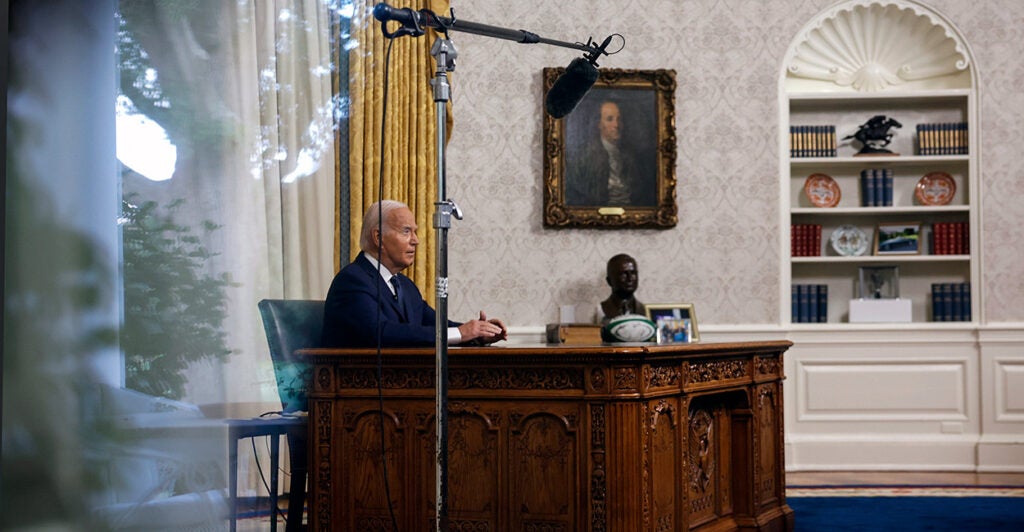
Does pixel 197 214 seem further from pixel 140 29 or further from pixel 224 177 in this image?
pixel 140 29

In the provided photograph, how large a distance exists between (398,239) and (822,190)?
3.51m

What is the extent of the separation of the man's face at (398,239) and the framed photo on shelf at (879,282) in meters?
3.49

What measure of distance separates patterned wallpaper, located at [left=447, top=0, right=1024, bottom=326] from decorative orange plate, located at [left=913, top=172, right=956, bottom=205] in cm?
26

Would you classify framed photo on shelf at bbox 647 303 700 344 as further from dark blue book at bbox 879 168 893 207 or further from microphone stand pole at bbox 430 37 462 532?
microphone stand pole at bbox 430 37 462 532

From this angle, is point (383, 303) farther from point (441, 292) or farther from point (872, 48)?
point (872, 48)

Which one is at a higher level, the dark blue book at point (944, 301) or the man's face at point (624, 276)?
the man's face at point (624, 276)

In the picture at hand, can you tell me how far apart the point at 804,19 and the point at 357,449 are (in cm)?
422

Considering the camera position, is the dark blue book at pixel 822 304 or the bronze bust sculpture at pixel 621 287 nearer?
the bronze bust sculpture at pixel 621 287

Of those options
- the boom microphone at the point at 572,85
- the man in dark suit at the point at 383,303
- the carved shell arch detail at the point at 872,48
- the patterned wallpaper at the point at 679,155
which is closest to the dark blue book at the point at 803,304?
the patterned wallpaper at the point at 679,155

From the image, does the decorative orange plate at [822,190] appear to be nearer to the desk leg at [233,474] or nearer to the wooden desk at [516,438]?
the wooden desk at [516,438]

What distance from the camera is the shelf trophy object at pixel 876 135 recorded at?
19.9 feet

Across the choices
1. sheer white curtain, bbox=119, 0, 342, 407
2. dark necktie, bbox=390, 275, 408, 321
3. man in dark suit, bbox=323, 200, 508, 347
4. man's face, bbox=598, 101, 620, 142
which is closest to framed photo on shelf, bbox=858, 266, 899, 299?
man's face, bbox=598, 101, 620, 142

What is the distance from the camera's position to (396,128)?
18.1 feet

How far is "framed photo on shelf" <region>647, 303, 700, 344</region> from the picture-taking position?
18.7ft
